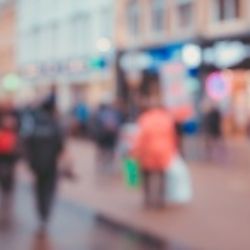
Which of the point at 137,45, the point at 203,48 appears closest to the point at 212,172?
the point at 203,48

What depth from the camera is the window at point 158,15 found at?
100ft

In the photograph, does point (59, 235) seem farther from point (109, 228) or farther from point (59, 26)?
A: point (59, 26)

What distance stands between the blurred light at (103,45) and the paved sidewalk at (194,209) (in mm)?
17571

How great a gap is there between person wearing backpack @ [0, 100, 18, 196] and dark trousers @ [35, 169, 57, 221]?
2599mm

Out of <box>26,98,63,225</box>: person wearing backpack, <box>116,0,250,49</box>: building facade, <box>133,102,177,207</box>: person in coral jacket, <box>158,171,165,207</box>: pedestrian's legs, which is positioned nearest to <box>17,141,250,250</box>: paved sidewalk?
<box>158,171,165,207</box>: pedestrian's legs

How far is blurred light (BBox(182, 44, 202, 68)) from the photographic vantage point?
2644 centimetres

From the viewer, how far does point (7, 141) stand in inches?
489

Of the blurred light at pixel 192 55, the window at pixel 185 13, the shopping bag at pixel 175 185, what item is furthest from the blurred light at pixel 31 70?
the shopping bag at pixel 175 185

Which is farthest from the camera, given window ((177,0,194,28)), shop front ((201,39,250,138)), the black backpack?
window ((177,0,194,28))

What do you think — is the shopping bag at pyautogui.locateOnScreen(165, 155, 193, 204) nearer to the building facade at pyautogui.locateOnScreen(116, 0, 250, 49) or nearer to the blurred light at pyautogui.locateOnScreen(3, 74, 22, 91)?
the building facade at pyautogui.locateOnScreen(116, 0, 250, 49)

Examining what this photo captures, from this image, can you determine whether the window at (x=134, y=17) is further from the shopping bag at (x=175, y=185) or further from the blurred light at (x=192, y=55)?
the shopping bag at (x=175, y=185)

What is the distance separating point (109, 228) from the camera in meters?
9.67

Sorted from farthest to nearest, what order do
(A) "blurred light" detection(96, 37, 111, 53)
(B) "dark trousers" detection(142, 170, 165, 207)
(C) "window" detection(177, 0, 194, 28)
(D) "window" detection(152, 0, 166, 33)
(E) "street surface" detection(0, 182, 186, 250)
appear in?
1. (A) "blurred light" detection(96, 37, 111, 53)
2. (D) "window" detection(152, 0, 166, 33)
3. (C) "window" detection(177, 0, 194, 28)
4. (B) "dark trousers" detection(142, 170, 165, 207)
5. (E) "street surface" detection(0, 182, 186, 250)

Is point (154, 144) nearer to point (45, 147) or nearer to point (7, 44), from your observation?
point (45, 147)
